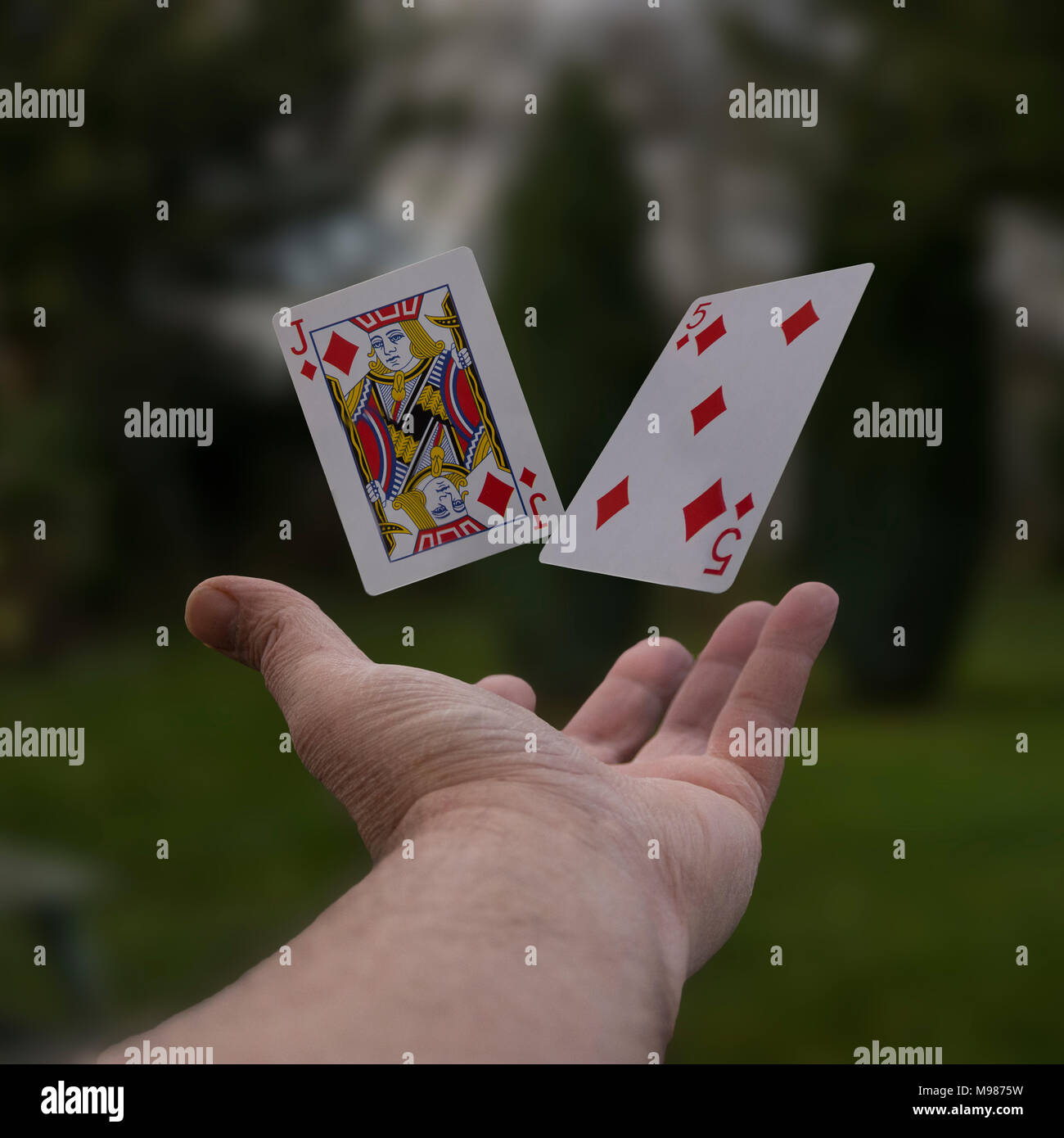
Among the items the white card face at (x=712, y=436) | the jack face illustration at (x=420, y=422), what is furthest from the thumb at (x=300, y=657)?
the white card face at (x=712, y=436)

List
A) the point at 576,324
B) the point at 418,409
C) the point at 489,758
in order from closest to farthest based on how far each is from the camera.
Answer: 1. the point at 489,758
2. the point at 418,409
3. the point at 576,324

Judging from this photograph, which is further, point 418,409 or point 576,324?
point 576,324

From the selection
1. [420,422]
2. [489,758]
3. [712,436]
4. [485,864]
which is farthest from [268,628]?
[712,436]

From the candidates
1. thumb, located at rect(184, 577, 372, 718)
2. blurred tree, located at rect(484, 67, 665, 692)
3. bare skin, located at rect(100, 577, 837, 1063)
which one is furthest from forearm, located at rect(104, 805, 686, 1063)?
blurred tree, located at rect(484, 67, 665, 692)

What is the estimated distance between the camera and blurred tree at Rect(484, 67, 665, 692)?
531 cm

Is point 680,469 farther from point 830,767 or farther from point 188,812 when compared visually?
point 188,812

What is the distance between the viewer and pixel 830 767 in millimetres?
5051

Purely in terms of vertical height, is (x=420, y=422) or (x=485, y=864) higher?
(x=420, y=422)

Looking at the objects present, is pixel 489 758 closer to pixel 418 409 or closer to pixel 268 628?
pixel 268 628

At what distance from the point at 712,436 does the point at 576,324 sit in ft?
10.9

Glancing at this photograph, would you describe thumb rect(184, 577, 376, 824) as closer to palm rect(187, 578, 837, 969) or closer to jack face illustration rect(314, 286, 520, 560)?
palm rect(187, 578, 837, 969)

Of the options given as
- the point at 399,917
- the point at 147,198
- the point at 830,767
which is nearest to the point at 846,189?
the point at 830,767

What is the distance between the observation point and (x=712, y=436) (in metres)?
2.25

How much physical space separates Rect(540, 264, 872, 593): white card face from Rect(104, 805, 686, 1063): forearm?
2.98 ft
